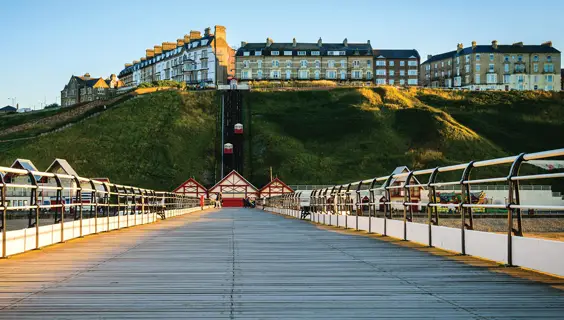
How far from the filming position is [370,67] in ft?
608

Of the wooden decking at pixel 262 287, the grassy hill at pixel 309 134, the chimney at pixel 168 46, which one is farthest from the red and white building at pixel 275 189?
the chimney at pixel 168 46

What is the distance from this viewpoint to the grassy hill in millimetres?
126375

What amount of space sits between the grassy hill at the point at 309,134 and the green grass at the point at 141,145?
0.19m

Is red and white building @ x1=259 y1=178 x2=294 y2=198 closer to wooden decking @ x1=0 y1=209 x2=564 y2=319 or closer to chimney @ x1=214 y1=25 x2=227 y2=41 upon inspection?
chimney @ x1=214 y1=25 x2=227 y2=41

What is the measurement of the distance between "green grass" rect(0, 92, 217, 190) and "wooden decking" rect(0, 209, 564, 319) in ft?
363

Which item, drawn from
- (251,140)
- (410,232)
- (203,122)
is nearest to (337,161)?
(251,140)

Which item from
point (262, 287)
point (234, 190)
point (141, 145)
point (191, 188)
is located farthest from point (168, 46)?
point (262, 287)

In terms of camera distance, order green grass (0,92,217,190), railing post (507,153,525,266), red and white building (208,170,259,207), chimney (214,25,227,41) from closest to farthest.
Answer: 1. railing post (507,153,525,266)
2. red and white building (208,170,259,207)
3. green grass (0,92,217,190)
4. chimney (214,25,227,41)

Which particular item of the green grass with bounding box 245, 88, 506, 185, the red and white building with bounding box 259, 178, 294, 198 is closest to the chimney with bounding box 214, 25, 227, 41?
the green grass with bounding box 245, 88, 506, 185

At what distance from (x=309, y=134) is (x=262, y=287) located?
452 ft

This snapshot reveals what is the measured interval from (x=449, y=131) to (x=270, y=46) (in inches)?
2398

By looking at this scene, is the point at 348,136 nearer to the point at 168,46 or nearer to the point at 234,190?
the point at 234,190

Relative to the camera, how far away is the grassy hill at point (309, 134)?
12638cm

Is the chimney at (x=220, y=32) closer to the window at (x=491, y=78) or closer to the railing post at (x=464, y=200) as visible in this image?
the window at (x=491, y=78)
